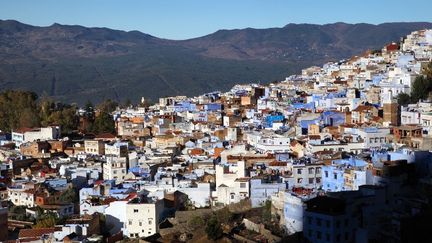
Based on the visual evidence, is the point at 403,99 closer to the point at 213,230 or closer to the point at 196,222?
the point at 196,222

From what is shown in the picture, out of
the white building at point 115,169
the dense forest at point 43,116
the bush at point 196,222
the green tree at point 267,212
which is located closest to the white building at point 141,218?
the bush at point 196,222

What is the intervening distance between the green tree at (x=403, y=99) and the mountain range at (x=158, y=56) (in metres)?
37.8

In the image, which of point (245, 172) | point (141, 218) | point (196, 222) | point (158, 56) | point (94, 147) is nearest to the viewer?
point (196, 222)

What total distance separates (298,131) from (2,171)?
8.58 meters

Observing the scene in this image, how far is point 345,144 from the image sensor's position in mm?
18156

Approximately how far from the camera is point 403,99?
73.9ft

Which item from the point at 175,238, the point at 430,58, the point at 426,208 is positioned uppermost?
the point at 430,58

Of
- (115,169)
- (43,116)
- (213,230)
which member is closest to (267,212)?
(213,230)

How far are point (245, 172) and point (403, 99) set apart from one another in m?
8.19

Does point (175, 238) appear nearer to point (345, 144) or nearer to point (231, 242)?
point (231, 242)

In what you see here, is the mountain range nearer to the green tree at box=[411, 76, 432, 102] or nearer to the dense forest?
the dense forest

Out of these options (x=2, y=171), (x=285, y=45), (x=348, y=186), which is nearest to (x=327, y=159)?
(x=348, y=186)

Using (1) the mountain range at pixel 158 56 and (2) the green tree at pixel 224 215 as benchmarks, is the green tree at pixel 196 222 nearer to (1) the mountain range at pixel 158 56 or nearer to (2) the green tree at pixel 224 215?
(2) the green tree at pixel 224 215

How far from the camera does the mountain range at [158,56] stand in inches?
2707
